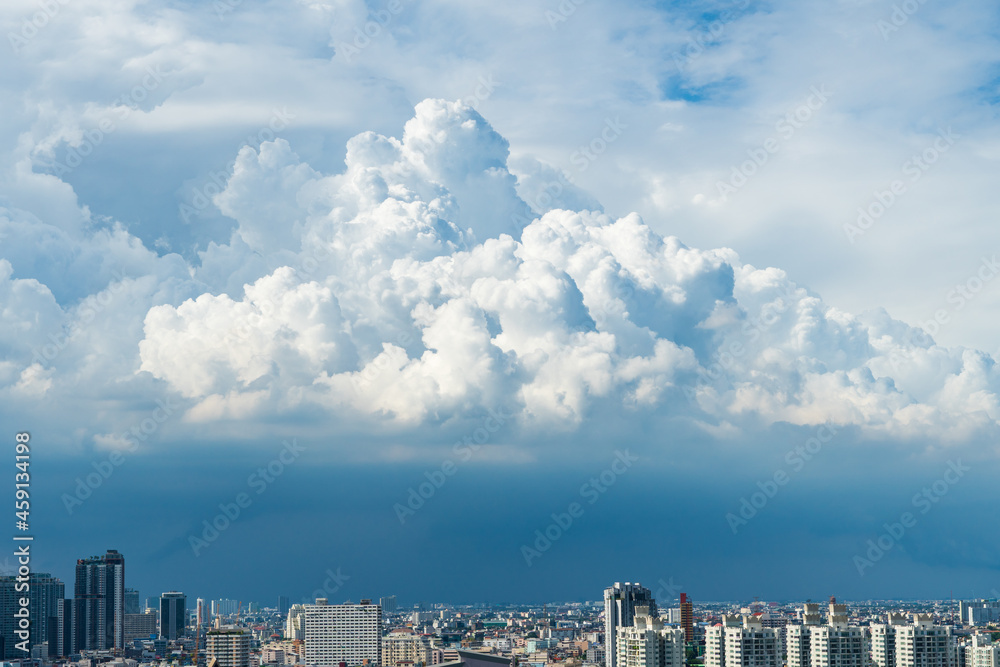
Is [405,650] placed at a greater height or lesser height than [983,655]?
lesser

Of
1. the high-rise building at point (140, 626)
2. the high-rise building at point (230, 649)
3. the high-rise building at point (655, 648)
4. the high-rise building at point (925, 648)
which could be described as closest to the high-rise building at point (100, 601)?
the high-rise building at point (140, 626)

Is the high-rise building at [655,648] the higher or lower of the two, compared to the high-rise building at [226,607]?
lower

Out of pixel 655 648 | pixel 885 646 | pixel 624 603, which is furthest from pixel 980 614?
pixel 655 648

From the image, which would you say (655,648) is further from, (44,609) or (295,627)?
(295,627)

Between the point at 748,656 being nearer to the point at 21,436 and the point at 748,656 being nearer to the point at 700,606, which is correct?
the point at 21,436

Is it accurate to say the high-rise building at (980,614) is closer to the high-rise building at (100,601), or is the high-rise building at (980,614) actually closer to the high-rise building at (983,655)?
the high-rise building at (983,655)

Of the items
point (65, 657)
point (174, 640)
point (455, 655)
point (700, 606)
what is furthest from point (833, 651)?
point (700, 606)
